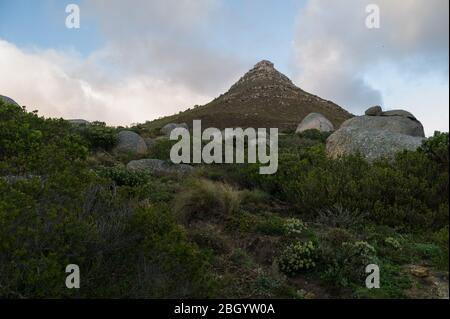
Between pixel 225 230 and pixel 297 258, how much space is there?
1.62m

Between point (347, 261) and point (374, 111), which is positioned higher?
point (374, 111)

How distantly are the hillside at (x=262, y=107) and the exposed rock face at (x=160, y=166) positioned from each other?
23.6 metres

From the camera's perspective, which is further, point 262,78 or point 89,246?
point 262,78

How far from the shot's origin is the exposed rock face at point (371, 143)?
1313 cm

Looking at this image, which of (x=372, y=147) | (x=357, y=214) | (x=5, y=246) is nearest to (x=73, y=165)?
(x=5, y=246)

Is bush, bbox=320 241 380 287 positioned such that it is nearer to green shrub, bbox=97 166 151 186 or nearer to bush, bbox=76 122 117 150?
green shrub, bbox=97 166 151 186

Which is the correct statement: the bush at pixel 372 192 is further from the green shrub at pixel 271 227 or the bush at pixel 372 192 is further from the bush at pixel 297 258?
the bush at pixel 297 258

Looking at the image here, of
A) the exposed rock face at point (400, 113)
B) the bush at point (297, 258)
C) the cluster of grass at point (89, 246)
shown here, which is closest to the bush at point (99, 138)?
the exposed rock face at point (400, 113)

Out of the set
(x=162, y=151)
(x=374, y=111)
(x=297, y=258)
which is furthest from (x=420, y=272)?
(x=374, y=111)

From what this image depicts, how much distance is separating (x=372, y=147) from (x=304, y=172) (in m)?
3.95

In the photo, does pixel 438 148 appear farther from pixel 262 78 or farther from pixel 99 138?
pixel 262 78

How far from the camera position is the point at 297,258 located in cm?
657

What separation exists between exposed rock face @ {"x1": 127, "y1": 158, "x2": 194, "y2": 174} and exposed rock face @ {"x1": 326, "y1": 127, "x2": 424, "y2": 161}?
13.6ft
